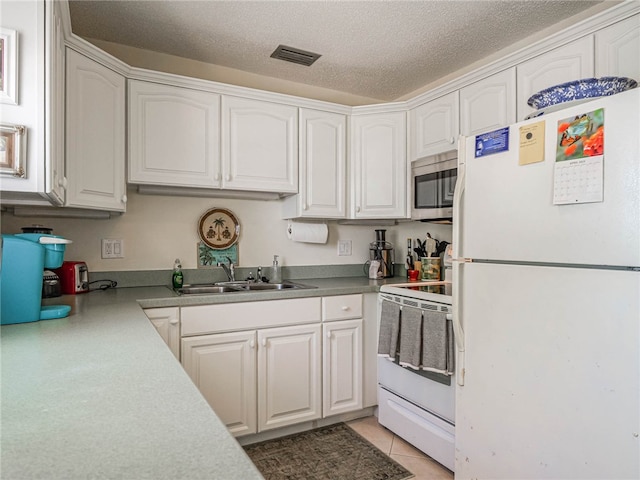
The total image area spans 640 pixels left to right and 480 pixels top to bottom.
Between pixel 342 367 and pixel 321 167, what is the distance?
4.37 ft

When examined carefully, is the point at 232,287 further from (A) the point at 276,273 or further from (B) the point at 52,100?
(B) the point at 52,100

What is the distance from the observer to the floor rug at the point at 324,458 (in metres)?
1.97

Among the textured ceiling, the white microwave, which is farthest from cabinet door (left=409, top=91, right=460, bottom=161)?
the textured ceiling

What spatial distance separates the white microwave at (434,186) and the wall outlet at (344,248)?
619 mm

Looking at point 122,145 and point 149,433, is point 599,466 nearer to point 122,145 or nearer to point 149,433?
point 149,433

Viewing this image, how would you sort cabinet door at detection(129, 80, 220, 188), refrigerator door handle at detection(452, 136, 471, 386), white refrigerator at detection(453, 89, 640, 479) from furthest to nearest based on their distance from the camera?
cabinet door at detection(129, 80, 220, 188)
refrigerator door handle at detection(452, 136, 471, 386)
white refrigerator at detection(453, 89, 640, 479)

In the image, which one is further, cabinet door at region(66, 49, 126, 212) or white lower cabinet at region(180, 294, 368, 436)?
white lower cabinet at region(180, 294, 368, 436)

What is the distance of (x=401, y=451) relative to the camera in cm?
219

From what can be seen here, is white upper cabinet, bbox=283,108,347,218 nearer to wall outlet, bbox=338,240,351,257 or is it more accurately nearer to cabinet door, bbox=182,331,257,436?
wall outlet, bbox=338,240,351,257

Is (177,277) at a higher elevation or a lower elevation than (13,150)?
lower

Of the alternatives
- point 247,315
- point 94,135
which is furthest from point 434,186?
point 94,135

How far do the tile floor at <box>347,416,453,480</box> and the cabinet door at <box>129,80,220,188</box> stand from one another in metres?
1.78

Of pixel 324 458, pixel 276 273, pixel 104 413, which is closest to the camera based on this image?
pixel 104 413

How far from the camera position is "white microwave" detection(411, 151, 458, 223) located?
7.82 ft
